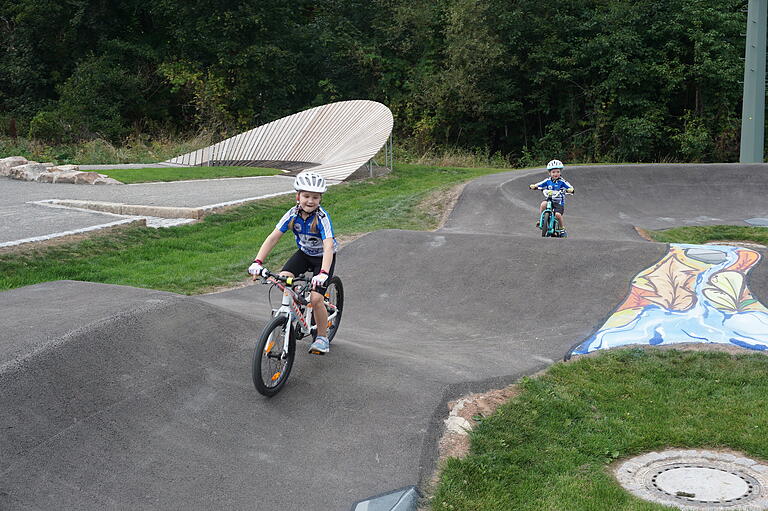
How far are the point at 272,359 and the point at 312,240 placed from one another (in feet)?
3.69

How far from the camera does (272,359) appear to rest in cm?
571

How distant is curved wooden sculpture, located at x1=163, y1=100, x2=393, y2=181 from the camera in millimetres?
23234

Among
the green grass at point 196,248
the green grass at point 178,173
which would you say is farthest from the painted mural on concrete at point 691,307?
the green grass at point 178,173

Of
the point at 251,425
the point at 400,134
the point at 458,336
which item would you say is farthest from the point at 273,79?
the point at 251,425

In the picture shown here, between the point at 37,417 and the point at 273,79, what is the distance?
1252 inches

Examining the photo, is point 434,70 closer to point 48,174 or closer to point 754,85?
point 754,85

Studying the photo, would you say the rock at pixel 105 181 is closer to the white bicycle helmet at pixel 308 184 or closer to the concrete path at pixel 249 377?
the concrete path at pixel 249 377

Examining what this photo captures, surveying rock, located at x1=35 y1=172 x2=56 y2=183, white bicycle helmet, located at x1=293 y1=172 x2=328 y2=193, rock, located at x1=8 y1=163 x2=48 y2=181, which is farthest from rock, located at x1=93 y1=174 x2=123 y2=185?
white bicycle helmet, located at x1=293 y1=172 x2=328 y2=193

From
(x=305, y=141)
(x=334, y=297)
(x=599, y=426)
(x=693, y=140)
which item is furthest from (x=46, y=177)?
(x=693, y=140)

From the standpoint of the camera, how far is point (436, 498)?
4762 mm

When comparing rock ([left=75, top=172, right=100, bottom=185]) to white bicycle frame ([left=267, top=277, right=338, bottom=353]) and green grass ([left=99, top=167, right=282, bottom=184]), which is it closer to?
green grass ([left=99, top=167, right=282, bottom=184])

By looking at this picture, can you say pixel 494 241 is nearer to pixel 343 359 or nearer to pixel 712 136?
pixel 343 359

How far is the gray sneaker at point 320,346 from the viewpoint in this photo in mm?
6414

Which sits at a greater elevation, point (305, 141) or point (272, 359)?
point (305, 141)
